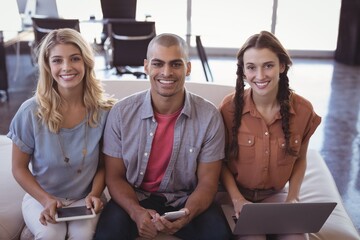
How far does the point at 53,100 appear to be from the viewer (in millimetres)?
1966

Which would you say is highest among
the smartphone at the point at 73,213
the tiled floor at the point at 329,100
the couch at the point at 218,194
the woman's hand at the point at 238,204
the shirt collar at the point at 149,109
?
the shirt collar at the point at 149,109

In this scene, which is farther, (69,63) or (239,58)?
(239,58)

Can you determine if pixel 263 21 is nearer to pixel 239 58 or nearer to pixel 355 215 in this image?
pixel 355 215

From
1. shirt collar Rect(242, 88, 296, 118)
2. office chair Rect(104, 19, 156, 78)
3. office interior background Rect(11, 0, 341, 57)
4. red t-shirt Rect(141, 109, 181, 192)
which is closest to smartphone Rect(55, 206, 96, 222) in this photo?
red t-shirt Rect(141, 109, 181, 192)

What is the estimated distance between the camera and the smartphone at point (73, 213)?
179 cm

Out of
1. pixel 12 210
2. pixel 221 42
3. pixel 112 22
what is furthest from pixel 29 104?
pixel 221 42

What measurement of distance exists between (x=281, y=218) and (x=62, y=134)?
1.01 metres

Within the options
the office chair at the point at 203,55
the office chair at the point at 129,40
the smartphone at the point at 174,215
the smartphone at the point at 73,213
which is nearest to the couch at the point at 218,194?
the smartphone at the point at 174,215

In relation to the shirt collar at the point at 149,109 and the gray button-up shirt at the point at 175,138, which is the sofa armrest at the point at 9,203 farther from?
the shirt collar at the point at 149,109

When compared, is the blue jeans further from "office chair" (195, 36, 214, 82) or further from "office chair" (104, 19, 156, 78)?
"office chair" (195, 36, 214, 82)

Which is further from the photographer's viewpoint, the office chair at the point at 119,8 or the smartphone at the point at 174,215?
the office chair at the point at 119,8

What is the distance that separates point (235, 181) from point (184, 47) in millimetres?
684

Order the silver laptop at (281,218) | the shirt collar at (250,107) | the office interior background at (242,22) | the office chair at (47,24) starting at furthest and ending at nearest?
the office interior background at (242,22), the office chair at (47,24), the shirt collar at (250,107), the silver laptop at (281,218)

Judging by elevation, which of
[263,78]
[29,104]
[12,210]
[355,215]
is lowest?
[355,215]
